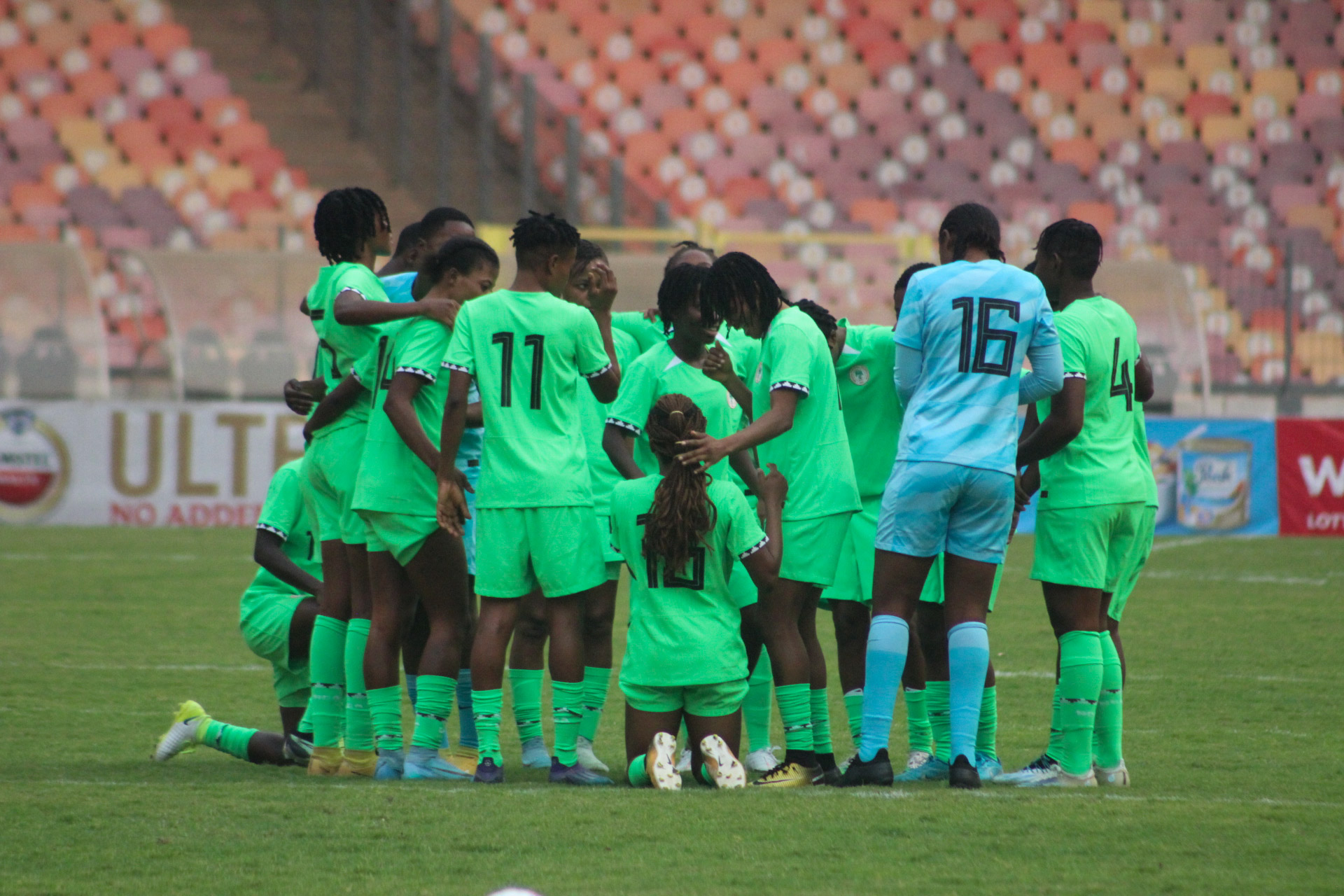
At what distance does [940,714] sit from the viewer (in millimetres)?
5719

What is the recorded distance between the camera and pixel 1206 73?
74.9ft

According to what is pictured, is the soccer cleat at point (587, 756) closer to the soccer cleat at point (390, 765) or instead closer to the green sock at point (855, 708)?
the soccer cleat at point (390, 765)

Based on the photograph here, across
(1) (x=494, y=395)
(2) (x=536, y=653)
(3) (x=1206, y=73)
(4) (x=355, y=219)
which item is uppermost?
(3) (x=1206, y=73)

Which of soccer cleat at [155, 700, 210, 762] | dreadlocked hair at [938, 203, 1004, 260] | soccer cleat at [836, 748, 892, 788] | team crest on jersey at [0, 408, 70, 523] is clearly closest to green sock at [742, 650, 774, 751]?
soccer cleat at [836, 748, 892, 788]

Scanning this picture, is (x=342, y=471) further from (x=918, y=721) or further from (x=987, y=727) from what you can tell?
(x=987, y=727)

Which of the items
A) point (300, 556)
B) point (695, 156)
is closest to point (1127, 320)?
point (300, 556)

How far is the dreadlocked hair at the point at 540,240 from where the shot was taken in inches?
216

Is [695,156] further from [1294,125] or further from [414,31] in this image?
[1294,125]

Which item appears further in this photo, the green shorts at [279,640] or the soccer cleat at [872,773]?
the green shorts at [279,640]

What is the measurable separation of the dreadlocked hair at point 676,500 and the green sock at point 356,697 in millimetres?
1137

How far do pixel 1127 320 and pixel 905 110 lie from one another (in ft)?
57.5

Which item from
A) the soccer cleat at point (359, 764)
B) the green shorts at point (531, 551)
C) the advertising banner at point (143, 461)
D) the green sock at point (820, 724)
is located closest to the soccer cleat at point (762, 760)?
the green sock at point (820, 724)

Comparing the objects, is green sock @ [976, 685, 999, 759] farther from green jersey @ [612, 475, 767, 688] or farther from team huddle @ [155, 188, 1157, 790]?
green jersey @ [612, 475, 767, 688]

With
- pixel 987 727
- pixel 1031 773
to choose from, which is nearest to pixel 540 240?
pixel 987 727
